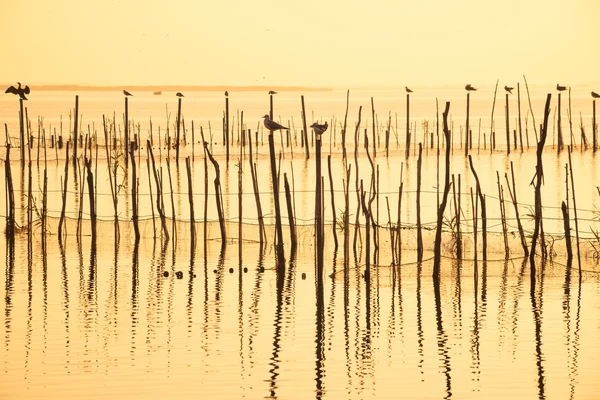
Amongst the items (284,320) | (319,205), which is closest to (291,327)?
(284,320)

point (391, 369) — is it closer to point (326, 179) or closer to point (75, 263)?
point (75, 263)

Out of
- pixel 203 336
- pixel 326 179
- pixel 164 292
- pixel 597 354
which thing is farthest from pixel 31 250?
pixel 326 179

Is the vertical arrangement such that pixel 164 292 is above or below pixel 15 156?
below

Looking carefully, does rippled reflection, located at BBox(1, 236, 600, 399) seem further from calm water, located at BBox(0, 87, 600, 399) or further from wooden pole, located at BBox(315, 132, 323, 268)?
wooden pole, located at BBox(315, 132, 323, 268)

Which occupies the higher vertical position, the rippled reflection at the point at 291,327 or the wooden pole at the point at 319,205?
the wooden pole at the point at 319,205

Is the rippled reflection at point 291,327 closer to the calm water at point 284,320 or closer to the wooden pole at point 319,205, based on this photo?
the calm water at point 284,320

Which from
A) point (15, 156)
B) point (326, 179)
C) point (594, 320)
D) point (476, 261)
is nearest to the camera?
point (594, 320)

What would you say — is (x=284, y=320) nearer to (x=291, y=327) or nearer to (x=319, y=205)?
(x=291, y=327)

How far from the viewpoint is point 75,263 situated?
43.1 feet

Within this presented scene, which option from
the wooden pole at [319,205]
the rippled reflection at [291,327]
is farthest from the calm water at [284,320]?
the wooden pole at [319,205]

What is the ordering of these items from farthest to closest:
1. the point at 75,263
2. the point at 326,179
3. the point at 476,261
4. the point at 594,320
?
1. the point at 326,179
2. the point at 75,263
3. the point at 476,261
4. the point at 594,320

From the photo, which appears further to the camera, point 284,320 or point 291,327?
point 284,320

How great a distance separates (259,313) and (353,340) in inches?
49.6

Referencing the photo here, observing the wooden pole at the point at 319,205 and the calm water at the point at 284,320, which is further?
the wooden pole at the point at 319,205
